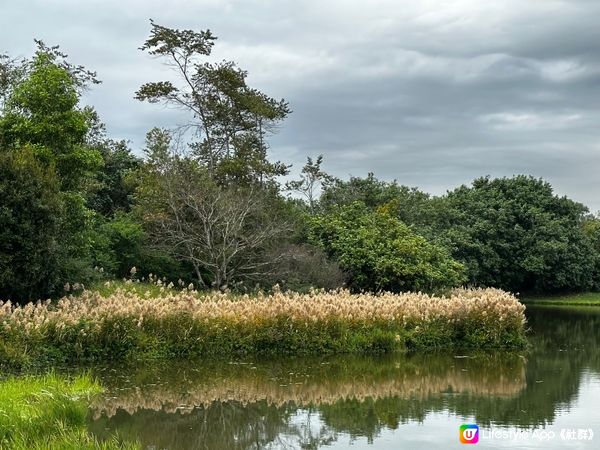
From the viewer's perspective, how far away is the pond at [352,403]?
8719 millimetres

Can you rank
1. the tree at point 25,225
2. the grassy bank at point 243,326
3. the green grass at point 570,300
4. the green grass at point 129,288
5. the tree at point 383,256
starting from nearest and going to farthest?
the grassy bank at point 243,326
the tree at point 25,225
the green grass at point 129,288
the tree at point 383,256
the green grass at point 570,300

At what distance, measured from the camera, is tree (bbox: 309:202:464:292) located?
23969 mm

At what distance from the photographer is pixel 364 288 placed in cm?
2462

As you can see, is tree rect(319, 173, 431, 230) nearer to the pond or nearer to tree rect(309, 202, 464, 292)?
tree rect(309, 202, 464, 292)

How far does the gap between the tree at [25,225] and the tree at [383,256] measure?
10.9 metres

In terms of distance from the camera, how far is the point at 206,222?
21828 mm

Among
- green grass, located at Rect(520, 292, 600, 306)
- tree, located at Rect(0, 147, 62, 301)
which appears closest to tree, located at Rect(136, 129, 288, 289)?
tree, located at Rect(0, 147, 62, 301)

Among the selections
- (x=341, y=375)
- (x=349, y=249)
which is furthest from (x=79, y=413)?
(x=349, y=249)

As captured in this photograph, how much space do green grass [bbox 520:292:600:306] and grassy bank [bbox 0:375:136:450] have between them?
38500 millimetres

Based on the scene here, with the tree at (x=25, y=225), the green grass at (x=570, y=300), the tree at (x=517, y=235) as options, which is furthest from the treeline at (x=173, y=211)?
the green grass at (x=570, y=300)

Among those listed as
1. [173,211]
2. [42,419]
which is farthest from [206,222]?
[42,419]

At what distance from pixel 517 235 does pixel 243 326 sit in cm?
3205

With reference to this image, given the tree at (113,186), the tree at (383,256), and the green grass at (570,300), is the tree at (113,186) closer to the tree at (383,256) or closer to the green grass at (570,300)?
the tree at (383,256)

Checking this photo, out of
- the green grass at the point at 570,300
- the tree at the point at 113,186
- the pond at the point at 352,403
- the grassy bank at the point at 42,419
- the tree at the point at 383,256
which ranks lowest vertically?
the green grass at the point at 570,300
